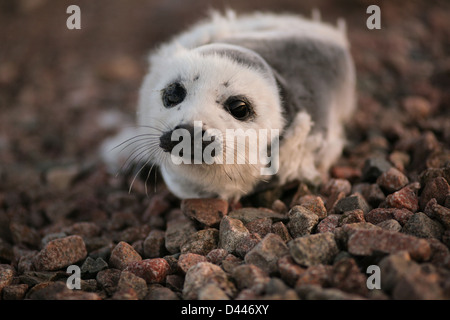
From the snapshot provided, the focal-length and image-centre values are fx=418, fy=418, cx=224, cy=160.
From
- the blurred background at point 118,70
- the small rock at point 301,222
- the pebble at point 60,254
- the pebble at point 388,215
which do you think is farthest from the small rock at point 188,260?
the blurred background at point 118,70

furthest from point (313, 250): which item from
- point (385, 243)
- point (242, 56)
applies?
point (242, 56)

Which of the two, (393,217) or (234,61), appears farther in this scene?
(234,61)

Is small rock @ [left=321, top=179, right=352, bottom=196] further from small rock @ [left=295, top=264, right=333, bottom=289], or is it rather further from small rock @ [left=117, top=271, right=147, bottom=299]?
small rock @ [left=117, top=271, right=147, bottom=299]

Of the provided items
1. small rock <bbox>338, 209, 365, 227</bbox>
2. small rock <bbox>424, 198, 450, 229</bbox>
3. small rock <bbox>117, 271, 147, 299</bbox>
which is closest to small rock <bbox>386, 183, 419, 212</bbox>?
small rock <bbox>424, 198, 450, 229</bbox>

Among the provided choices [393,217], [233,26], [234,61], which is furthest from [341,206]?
[233,26]

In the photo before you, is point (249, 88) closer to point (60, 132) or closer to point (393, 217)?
point (393, 217)

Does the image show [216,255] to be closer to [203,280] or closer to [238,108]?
[203,280]
